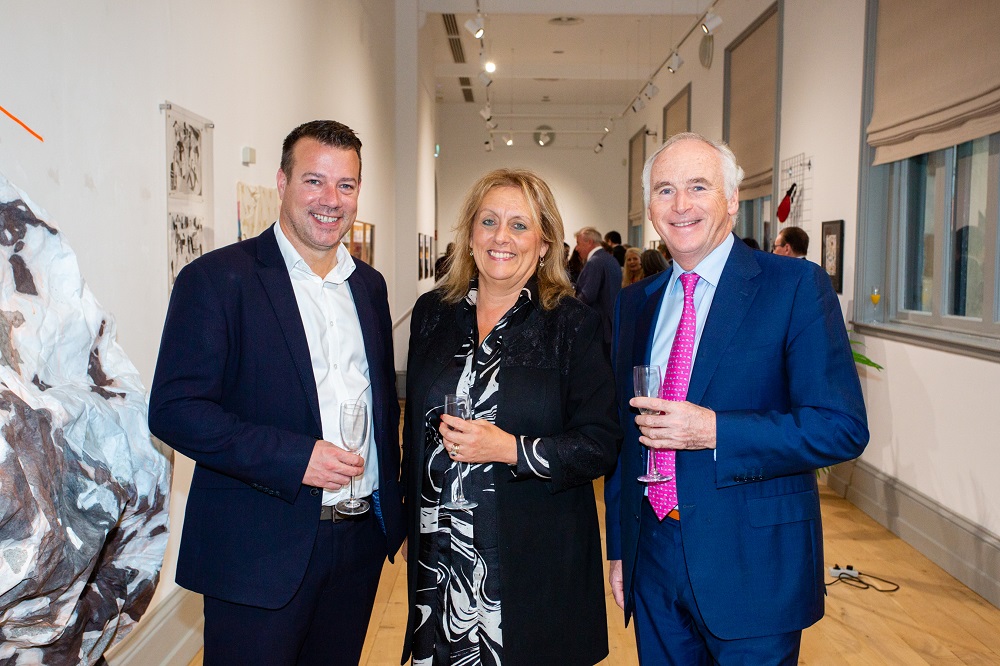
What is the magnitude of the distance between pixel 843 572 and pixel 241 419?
12.8 feet

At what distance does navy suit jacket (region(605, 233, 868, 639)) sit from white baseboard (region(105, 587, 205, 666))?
84.3 inches

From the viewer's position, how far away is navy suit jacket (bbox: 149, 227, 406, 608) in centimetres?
183

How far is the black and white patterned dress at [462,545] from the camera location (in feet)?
6.91

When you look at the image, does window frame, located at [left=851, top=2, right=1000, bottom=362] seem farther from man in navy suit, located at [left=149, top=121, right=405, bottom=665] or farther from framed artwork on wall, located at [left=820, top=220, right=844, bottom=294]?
man in navy suit, located at [left=149, top=121, right=405, bottom=665]

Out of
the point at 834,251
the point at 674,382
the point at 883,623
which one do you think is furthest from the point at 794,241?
the point at 674,382

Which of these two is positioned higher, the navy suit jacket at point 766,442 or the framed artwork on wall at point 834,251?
the framed artwork on wall at point 834,251

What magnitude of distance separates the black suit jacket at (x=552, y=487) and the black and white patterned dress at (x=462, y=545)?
0.02 m

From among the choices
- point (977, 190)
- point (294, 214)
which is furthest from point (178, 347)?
point (977, 190)

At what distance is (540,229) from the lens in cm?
228

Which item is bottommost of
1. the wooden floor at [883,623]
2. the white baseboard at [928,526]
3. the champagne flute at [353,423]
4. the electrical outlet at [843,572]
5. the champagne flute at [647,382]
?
the wooden floor at [883,623]

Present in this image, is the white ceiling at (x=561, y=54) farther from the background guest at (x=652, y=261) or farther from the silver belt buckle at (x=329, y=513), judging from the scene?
the silver belt buckle at (x=329, y=513)

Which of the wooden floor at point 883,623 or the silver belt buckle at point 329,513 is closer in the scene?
the silver belt buckle at point 329,513

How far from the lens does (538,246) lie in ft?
7.50

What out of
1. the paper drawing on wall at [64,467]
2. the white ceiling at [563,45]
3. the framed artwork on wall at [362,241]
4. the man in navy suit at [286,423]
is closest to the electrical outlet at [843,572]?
the man in navy suit at [286,423]
